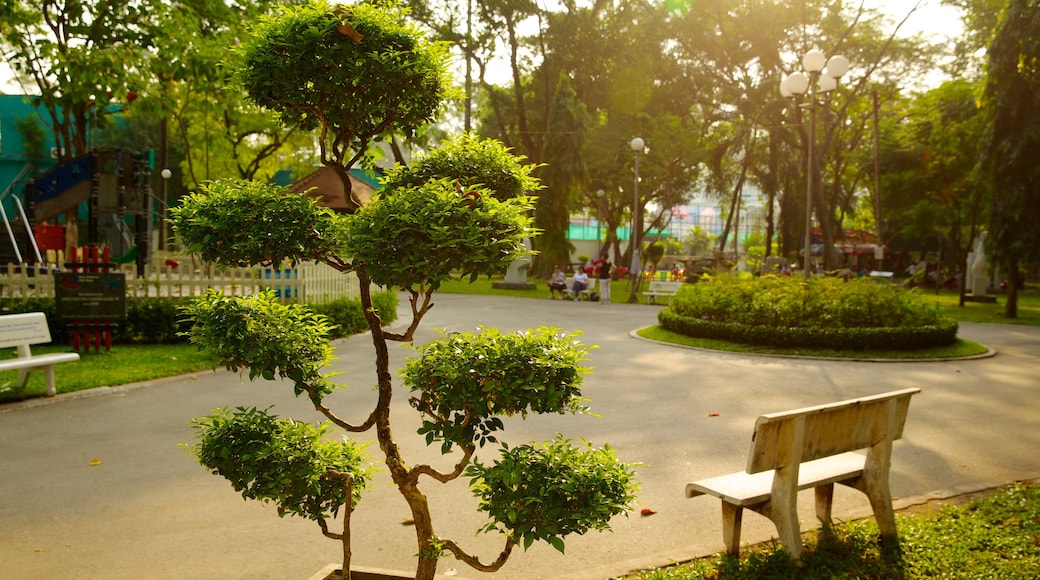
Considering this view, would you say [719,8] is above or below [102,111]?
above

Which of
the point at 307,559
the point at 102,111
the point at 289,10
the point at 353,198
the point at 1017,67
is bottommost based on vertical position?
the point at 307,559

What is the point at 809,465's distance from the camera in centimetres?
506

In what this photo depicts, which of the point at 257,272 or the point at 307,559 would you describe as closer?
the point at 307,559

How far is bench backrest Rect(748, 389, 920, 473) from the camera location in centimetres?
407

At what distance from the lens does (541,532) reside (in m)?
2.93

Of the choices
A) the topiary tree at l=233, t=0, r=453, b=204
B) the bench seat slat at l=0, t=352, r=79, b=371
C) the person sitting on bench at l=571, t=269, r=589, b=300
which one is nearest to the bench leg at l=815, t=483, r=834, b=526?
the topiary tree at l=233, t=0, r=453, b=204

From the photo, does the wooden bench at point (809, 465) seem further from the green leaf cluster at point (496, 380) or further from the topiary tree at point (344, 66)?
the topiary tree at point (344, 66)

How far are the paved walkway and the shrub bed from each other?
1334mm

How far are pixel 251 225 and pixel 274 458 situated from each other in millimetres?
989

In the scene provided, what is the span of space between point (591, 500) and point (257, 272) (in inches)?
580

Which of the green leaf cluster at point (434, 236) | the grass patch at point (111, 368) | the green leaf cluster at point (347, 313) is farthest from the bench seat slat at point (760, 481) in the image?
the green leaf cluster at point (347, 313)

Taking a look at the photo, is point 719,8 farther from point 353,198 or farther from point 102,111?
point 353,198

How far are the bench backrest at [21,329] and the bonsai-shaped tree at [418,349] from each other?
6.96 metres

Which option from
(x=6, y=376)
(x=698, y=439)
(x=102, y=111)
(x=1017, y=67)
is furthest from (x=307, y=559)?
(x=1017, y=67)
